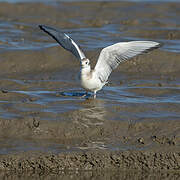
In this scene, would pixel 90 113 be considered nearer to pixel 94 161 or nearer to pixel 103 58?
pixel 103 58

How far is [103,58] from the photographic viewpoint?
33.3 ft

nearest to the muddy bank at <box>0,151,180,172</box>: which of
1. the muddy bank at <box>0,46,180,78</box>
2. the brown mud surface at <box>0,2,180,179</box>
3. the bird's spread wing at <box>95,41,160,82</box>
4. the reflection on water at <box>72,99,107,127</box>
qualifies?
the brown mud surface at <box>0,2,180,179</box>

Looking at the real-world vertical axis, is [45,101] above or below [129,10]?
below

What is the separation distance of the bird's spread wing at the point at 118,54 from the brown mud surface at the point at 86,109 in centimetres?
49

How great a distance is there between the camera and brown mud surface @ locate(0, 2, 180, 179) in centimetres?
810

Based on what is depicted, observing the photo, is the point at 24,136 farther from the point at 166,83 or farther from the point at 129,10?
the point at 129,10

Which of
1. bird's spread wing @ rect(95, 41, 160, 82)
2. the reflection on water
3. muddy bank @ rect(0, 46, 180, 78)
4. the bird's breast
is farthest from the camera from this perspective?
muddy bank @ rect(0, 46, 180, 78)

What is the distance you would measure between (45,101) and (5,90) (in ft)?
4.01

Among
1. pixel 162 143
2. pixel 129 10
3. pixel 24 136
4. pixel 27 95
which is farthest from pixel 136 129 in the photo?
pixel 129 10

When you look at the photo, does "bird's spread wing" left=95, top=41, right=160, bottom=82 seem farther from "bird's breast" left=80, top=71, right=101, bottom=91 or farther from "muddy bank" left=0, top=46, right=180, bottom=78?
"muddy bank" left=0, top=46, right=180, bottom=78

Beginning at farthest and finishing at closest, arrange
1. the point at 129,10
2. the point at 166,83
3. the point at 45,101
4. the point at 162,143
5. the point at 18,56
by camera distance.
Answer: the point at 129,10, the point at 18,56, the point at 166,83, the point at 45,101, the point at 162,143

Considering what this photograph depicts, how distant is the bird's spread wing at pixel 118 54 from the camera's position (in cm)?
1011

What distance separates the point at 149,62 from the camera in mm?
12922

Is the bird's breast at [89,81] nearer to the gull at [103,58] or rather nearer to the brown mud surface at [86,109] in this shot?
the gull at [103,58]
